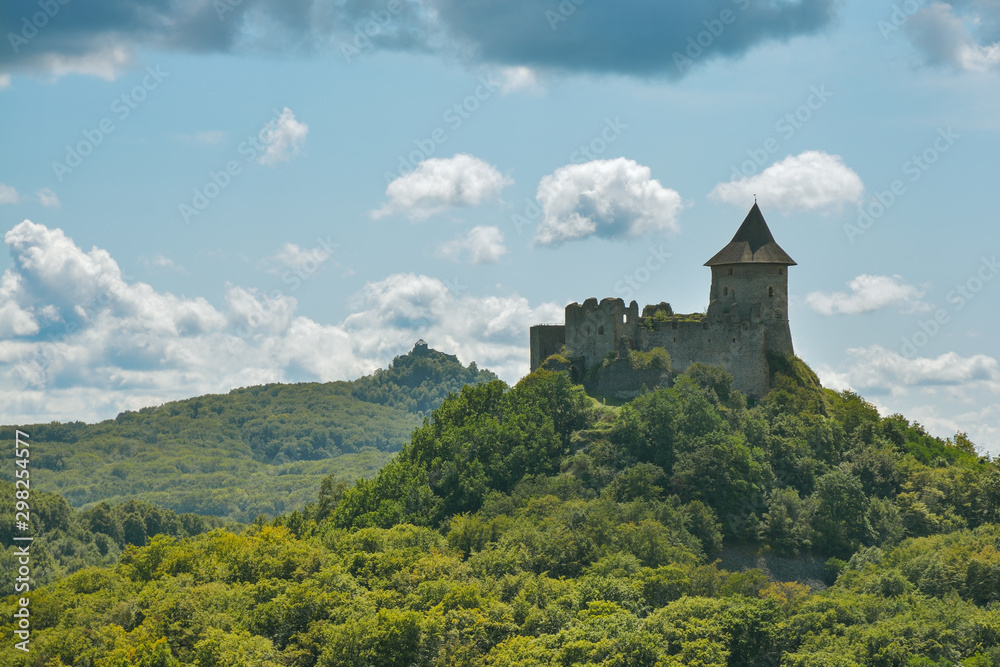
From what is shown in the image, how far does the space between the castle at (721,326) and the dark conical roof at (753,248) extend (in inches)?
2.4

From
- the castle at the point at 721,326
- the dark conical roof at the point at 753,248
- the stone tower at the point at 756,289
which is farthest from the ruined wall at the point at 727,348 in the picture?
the dark conical roof at the point at 753,248

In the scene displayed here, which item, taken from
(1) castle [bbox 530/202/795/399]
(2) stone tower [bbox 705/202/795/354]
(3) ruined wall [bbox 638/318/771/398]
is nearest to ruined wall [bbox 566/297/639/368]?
(1) castle [bbox 530/202/795/399]

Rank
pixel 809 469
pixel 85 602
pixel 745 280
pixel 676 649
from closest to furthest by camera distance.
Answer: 1. pixel 676 649
2. pixel 85 602
3. pixel 809 469
4. pixel 745 280

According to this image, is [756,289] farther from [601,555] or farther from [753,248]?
[601,555]

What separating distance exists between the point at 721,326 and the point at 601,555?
19.4 meters

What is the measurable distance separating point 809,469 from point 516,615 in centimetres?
2284

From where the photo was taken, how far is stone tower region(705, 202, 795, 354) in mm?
72250

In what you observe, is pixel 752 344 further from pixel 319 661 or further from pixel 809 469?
pixel 319 661

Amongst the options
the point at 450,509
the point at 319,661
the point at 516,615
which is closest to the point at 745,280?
the point at 450,509

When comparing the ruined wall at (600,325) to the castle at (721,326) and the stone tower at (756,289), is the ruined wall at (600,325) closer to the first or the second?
the castle at (721,326)

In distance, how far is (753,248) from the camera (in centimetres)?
7344

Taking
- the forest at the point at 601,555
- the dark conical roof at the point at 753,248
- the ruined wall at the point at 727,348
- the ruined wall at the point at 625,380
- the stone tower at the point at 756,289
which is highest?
the dark conical roof at the point at 753,248

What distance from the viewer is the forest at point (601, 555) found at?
165ft

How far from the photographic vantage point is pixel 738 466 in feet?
215
